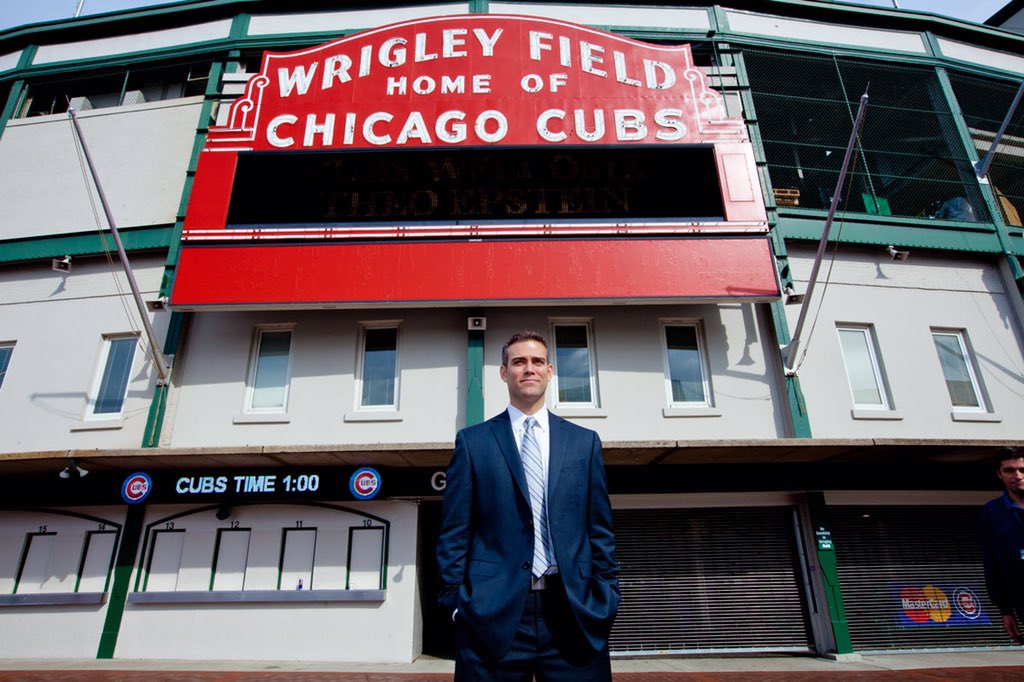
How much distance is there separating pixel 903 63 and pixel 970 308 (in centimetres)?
661

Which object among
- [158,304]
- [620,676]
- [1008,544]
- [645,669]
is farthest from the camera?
[158,304]

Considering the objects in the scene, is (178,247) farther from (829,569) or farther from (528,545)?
(829,569)

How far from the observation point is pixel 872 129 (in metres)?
14.4

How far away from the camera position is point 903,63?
13406mm

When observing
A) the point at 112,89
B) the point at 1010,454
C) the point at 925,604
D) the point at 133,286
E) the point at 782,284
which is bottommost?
Result: the point at 925,604

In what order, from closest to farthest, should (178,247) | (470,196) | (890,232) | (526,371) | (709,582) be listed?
(526,371) → (709,582) → (470,196) → (178,247) → (890,232)

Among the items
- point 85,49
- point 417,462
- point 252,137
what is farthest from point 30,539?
point 85,49

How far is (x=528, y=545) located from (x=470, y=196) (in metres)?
8.13

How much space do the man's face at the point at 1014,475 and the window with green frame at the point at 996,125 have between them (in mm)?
13343

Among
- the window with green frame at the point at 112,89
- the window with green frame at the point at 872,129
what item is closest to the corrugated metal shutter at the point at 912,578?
the window with green frame at the point at 872,129

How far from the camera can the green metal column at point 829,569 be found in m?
8.48

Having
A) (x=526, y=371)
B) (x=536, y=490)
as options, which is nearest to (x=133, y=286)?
(x=526, y=371)

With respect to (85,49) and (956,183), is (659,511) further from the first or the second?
(85,49)

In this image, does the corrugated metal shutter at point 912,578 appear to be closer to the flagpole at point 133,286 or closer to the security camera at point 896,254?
the security camera at point 896,254
